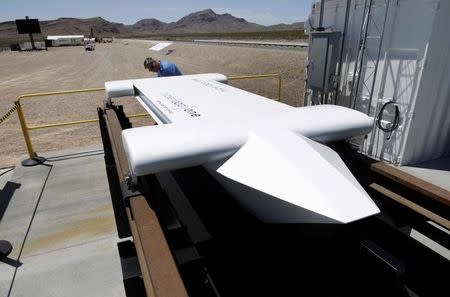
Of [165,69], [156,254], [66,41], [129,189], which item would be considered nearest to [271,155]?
[156,254]

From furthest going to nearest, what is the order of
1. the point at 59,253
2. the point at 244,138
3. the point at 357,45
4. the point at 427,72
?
the point at 357,45 → the point at 427,72 → the point at 59,253 → the point at 244,138

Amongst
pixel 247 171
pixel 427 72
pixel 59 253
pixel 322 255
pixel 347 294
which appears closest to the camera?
pixel 247 171

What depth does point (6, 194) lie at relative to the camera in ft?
15.5

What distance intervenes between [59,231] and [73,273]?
865 mm

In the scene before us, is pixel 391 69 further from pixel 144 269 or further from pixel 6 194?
pixel 6 194

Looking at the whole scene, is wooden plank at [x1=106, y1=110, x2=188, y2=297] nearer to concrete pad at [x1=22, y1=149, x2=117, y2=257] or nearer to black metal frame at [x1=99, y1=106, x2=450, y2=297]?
black metal frame at [x1=99, y1=106, x2=450, y2=297]

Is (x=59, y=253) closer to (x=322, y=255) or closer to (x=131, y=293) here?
(x=131, y=293)

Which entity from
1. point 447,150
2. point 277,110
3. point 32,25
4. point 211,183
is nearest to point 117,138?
point 211,183

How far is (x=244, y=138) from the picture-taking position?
2211 millimetres

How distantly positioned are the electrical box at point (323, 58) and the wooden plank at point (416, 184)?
335cm

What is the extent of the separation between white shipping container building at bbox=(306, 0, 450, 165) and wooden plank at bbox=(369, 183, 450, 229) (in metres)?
2.84

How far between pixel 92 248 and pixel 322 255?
2.40m

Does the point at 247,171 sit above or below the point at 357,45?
below

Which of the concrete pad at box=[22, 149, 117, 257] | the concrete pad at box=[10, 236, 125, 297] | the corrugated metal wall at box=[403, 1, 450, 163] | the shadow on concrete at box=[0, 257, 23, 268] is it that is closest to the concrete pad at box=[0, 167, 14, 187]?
the concrete pad at box=[22, 149, 117, 257]
